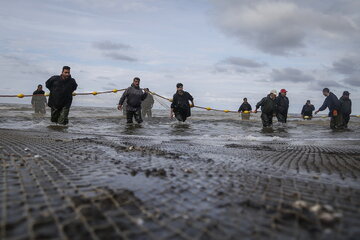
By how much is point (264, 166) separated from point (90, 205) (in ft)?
7.19

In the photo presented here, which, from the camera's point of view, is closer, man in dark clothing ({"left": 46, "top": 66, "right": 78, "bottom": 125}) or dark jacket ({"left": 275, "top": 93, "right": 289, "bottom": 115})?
man in dark clothing ({"left": 46, "top": 66, "right": 78, "bottom": 125})

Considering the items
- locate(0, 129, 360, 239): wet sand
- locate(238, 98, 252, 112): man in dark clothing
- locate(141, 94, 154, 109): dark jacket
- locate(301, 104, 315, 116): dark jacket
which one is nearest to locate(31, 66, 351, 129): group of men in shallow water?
locate(301, 104, 315, 116): dark jacket

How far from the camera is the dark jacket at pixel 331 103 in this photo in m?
14.5

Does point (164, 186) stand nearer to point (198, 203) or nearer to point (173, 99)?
point (198, 203)

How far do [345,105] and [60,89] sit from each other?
13.4m

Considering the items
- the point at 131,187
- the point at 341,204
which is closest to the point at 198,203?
the point at 131,187

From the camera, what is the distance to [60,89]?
9727 millimetres

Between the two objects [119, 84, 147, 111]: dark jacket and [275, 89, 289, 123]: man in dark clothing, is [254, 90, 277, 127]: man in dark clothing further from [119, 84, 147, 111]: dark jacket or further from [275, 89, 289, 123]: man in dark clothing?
[119, 84, 147, 111]: dark jacket

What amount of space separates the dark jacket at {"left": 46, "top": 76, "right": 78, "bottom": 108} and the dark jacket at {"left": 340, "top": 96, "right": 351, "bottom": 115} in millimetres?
12770

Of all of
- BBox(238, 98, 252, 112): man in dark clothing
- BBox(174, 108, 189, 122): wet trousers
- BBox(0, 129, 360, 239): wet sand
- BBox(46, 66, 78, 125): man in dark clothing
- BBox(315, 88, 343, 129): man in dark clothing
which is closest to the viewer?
BBox(0, 129, 360, 239): wet sand

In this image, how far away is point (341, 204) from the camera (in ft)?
6.00

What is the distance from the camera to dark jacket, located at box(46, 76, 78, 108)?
9.67m

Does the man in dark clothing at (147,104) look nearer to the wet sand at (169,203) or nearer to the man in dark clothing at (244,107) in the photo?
the man in dark clothing at (244,107)

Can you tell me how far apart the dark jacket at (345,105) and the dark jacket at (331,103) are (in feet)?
1.73
